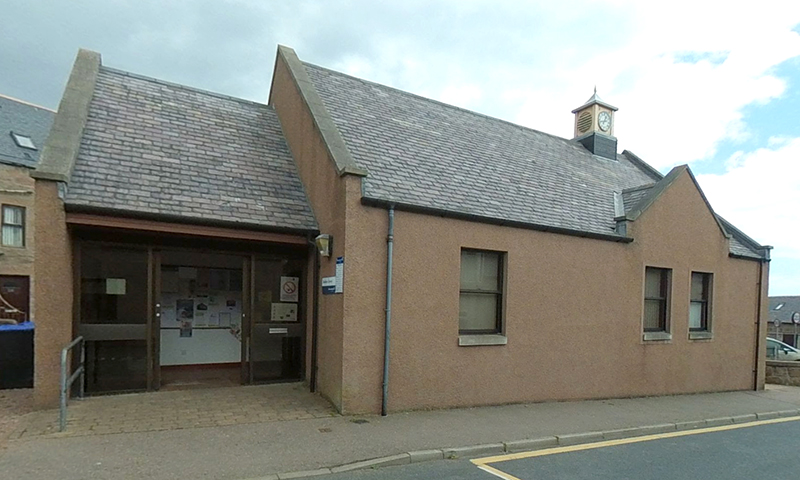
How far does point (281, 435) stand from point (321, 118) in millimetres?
5611

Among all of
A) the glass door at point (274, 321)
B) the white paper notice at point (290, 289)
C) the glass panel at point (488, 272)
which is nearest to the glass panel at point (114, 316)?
the glass door at point (274, 321)

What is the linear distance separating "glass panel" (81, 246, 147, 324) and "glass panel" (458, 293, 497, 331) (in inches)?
218

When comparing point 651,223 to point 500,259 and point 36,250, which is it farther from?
point 36,250

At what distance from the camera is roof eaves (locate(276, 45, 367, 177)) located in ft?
26.5

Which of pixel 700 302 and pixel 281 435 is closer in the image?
pixel 281 435

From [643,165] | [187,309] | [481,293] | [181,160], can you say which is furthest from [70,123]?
[643,165]

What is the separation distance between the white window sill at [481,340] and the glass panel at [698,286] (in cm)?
657

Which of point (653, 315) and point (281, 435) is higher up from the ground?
point (653, 315)

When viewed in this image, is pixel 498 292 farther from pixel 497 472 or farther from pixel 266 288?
pixel 266 288

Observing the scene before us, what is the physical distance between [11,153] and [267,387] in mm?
18150

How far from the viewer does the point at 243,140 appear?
10.7m

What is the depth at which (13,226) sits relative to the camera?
1983 cm

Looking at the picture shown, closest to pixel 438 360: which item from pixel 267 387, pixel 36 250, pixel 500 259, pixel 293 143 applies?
pixel 500 259

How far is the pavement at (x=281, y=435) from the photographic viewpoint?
544cm
